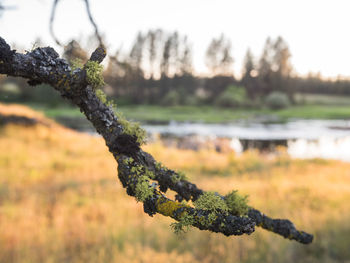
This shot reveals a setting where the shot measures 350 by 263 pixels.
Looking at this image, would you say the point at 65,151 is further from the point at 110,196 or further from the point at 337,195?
the point at 337,195

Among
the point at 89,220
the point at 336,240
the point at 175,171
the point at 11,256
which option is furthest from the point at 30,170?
the point at 175,171

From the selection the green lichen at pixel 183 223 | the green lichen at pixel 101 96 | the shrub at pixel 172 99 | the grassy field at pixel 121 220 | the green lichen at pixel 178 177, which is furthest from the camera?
the shrub at pixel 172 99

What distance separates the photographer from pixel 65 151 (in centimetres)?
1852

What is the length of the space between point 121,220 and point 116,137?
23.0ft

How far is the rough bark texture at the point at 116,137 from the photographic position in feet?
4.13

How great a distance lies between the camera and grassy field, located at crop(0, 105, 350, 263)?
20.9ft

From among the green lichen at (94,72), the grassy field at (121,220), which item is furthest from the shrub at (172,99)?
the green lichen at (94,72)

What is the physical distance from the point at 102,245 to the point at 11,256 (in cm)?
190

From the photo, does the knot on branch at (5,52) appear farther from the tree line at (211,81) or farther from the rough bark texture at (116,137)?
the tree line at (211,81)

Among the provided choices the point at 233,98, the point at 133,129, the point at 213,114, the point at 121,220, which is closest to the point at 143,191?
the point at 133,129

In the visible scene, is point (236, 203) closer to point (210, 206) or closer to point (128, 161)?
point (210, 206)

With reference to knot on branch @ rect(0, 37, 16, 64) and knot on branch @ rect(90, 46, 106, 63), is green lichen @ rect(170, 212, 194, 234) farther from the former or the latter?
knot on branch @ rect(0, 37, 16, 64)

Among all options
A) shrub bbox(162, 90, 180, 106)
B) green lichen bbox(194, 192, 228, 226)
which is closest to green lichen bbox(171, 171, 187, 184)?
green lichen bbox(194, 192, 228, 226)

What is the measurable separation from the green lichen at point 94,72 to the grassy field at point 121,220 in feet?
17.9
